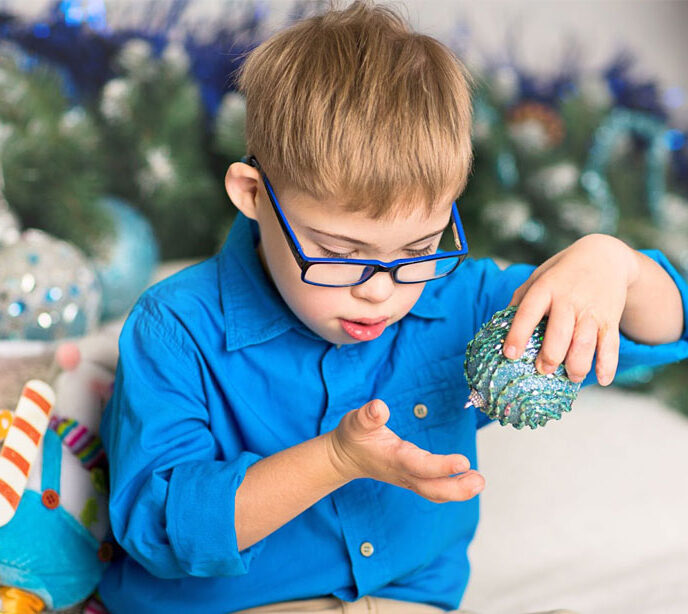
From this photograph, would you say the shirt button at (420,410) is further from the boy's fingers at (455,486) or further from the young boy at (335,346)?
the boy's fingers at (455,486)

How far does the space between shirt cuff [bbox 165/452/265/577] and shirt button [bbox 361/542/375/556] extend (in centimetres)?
20

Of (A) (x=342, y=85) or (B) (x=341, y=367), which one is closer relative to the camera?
(A) (x=342, y=85)

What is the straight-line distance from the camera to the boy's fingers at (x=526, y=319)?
0.87m

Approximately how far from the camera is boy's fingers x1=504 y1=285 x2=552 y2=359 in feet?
2.85

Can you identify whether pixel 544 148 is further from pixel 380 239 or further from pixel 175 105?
pixel 380 239

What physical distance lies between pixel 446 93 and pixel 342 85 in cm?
12

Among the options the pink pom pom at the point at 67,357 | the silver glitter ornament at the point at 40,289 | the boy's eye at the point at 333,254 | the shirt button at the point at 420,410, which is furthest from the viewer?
the silver glitter ornament at the point at 40,289

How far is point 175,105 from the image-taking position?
1961 millimetres

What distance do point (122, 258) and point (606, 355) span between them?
1.30 m

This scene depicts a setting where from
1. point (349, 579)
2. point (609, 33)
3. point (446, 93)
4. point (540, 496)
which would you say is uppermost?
point (446, 93)

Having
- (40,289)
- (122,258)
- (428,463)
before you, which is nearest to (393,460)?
(428,463)

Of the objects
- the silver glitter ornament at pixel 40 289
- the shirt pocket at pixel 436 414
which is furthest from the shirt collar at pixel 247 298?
the silver glitter ornament at pixel 40 289

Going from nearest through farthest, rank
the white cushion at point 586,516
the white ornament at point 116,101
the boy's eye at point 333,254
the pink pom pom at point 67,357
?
the boy's eye at point 333,254
the pink pom pom at point 67,357
the white cushion at point 586,516
the white ornament at point 116,101

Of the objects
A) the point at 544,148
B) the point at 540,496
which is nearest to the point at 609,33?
the point at 544,148
